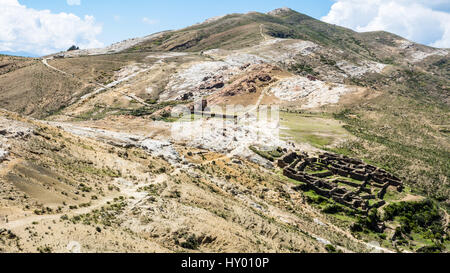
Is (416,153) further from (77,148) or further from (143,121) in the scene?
(77,148)

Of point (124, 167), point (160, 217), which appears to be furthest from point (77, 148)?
point (160, 217)

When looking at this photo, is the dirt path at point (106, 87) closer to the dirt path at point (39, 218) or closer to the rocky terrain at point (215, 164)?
the rocky terrain at point (215, 164)

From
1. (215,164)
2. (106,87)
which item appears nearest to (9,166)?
(215,164)

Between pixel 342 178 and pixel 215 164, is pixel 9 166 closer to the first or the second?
pixel 215 164

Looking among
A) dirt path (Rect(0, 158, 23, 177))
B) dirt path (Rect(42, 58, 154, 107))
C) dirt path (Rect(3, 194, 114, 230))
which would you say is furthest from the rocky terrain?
dirt path (Rect(42, 58, 154, 107))

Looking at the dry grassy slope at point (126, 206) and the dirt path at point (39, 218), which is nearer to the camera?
the dirt path at point (39, 218)

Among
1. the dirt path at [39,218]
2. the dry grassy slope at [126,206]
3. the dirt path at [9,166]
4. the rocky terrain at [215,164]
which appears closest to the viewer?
the dirt path at [39,218]

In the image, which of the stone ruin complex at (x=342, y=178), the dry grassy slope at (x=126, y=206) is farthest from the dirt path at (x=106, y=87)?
the dry grassy slope at (x=126, y=206)

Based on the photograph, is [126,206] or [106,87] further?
[106,87]
